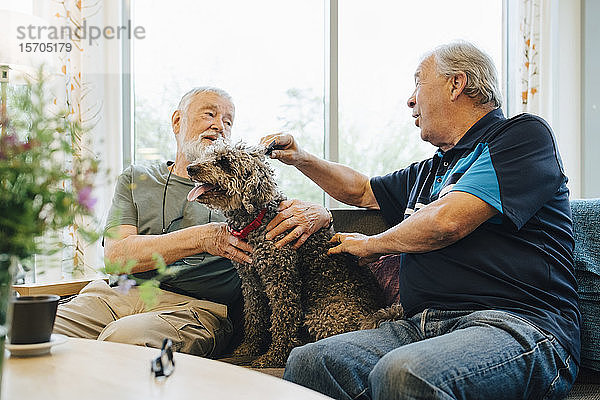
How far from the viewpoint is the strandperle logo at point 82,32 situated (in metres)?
3.12

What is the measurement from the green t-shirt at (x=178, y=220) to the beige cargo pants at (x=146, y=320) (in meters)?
0.05

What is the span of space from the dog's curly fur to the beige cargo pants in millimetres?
119

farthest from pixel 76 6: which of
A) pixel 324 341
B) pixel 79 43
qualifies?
pixel 324 341

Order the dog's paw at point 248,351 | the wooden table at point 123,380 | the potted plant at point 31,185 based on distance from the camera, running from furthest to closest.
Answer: the dog's paw at point 248,351
the wooden table at point 123,380
the potted plant at point 31,185

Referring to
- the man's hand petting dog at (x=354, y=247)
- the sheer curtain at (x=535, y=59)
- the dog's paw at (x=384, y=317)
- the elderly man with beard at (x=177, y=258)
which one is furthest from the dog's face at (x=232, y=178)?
the sheer curtain at (x=535, y=59)

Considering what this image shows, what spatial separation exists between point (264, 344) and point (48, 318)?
1.03 meters

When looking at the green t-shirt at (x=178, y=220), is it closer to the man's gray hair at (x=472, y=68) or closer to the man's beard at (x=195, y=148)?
the man's beard at (x=195, y=148)

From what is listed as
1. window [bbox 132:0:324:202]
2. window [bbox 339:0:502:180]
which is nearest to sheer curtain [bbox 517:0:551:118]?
window [bbox 339:0:502:180]

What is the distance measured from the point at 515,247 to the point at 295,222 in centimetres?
70

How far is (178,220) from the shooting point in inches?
88.3

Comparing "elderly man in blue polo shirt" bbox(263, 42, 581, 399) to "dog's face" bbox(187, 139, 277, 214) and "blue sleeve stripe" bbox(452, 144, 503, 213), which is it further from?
"dog's face" bbox(187, 139, 277, 214)

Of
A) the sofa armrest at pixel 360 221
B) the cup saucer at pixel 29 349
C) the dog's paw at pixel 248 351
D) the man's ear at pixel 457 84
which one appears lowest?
the dog's paw at pixel 248 351

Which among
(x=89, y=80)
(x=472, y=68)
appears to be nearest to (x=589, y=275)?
(x=472, y=68)

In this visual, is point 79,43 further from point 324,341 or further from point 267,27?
point 324,341
